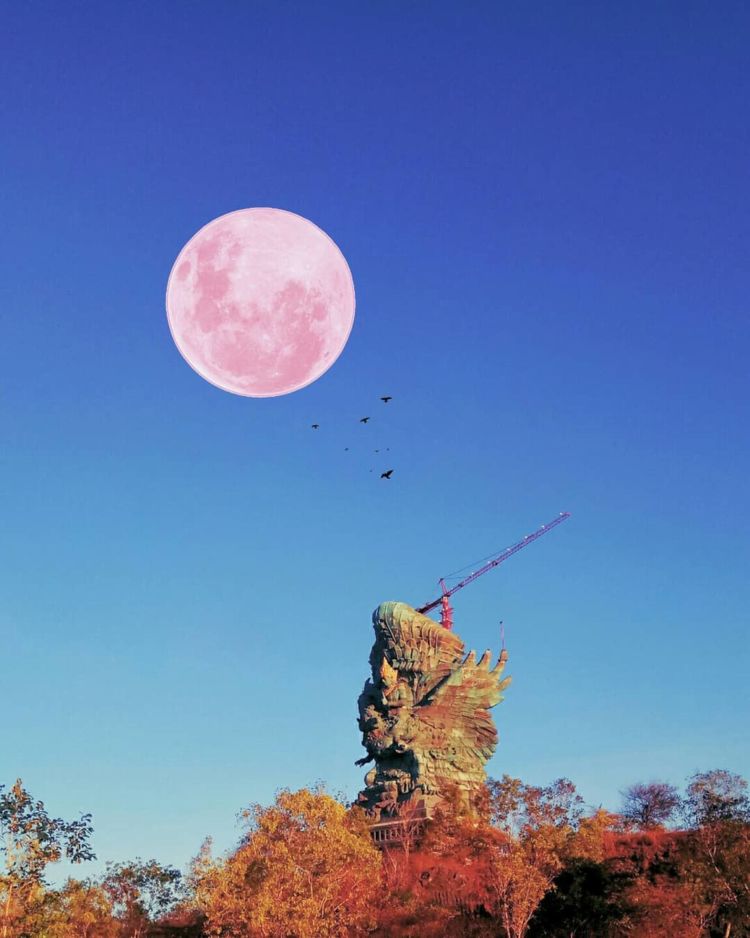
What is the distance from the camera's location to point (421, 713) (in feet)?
229

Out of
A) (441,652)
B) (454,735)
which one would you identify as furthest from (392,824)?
(441,652)

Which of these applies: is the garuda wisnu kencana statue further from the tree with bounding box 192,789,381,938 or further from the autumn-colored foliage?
the tree with bounding box 192,789,381,938

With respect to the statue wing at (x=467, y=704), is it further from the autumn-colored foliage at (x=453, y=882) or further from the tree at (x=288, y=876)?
the tree at (x=288, y=876)

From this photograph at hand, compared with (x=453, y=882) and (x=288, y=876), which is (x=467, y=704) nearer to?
(x=453, y=882)

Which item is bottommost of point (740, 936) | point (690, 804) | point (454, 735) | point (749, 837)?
point (740, 936)

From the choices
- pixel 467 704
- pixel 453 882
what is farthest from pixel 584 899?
pixel 467 704

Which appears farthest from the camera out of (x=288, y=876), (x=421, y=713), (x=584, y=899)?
(x=421, y=713)

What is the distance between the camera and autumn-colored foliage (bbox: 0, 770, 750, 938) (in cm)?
3919

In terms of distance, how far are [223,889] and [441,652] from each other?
34964 mm

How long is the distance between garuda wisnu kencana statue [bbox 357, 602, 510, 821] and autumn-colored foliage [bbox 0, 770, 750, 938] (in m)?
6.15

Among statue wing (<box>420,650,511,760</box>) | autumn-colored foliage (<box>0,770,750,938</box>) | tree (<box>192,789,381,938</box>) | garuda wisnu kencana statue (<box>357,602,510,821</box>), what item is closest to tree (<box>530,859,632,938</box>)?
autumn-colored foliage (<box>0,770,750,938</box>)

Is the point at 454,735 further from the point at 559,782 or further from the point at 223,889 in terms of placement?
the point at 223,889

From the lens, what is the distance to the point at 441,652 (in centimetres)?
7250

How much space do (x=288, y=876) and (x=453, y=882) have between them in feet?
63.9
